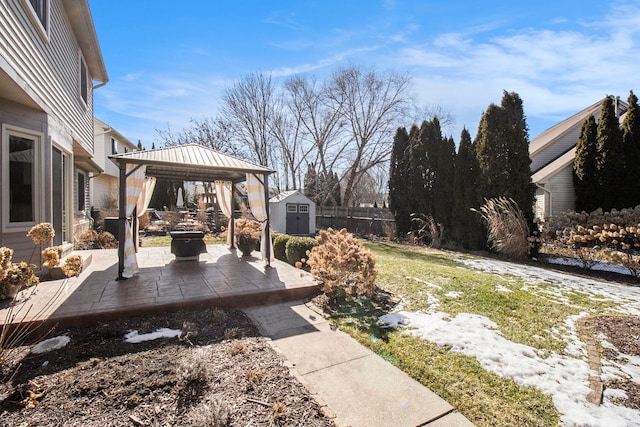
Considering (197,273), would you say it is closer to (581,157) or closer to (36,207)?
(36,207)

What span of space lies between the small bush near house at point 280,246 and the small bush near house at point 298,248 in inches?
12.8

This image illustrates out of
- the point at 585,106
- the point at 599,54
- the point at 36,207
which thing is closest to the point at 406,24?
the point at 599,54

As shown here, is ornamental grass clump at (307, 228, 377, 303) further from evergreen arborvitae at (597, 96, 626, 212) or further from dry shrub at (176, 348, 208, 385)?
evergreen arborvitae at (597, 96, 626, 212)

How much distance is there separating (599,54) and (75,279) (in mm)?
11068

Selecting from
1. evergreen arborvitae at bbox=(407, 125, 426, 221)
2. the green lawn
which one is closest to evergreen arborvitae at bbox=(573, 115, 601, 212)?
evergreen arborvitae at bbox=(407, 125, 426, 221)

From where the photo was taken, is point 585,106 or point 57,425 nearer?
point 57,425

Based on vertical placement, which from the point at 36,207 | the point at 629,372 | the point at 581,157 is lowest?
the point at 629,372

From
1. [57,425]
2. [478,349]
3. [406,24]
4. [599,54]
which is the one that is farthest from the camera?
[406,24]

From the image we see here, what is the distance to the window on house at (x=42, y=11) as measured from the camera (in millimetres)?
4836

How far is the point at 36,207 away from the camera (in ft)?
16.3

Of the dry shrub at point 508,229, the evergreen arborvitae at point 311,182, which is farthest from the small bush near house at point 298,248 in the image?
the evergreen arborvitae at point 311,182

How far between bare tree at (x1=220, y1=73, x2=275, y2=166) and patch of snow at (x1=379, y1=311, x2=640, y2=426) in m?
19.0

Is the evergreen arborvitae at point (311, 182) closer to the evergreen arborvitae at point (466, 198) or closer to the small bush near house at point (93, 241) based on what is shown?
the evergreen arborvitae at point (466, 198)

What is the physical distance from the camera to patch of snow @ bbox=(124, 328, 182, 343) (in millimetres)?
3240
